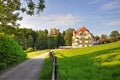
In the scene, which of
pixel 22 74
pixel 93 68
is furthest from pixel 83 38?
pixel 93 68

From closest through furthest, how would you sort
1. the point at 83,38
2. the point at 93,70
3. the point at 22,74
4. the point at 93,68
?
the point at 93,70 < the point at 93,68 < the point at 22,74 < the point at 83,38

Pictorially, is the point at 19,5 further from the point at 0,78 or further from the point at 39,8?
the point at 0,78

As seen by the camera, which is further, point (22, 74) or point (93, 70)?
point (22, 74)

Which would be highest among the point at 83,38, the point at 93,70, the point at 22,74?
the point at 83,38

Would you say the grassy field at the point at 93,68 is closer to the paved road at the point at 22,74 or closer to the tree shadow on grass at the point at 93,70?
the tree shadow on grass at the point at 93,70

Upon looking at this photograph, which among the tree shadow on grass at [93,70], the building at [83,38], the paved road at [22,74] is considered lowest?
the paved road at [22,74]

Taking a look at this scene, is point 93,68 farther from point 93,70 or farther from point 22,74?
point 22,74

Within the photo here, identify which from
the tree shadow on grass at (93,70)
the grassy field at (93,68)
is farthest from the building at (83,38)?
the tree shadow on grass at (93,70)

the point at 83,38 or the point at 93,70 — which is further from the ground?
the point at 83,38

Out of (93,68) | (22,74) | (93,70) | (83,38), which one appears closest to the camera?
(93,70)

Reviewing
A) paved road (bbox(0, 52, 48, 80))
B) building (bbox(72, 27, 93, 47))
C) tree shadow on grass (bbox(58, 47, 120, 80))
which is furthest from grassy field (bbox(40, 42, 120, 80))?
building (bbox(72, 27, 93, 47))

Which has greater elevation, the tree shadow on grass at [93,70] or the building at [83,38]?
the building at [83,38]

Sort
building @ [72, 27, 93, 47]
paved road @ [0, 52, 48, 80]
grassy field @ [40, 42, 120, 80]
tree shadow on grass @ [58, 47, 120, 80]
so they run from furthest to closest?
building @ [72, 27, 93, 47], paved road @ [0, 52, 48, 80], grassy field @ [40, 42, 120, 80], tree shadow on grass @ [58, 47, 120, 80]

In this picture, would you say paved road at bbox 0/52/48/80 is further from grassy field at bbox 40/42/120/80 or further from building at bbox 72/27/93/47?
building at bbox 72/27/93/47
